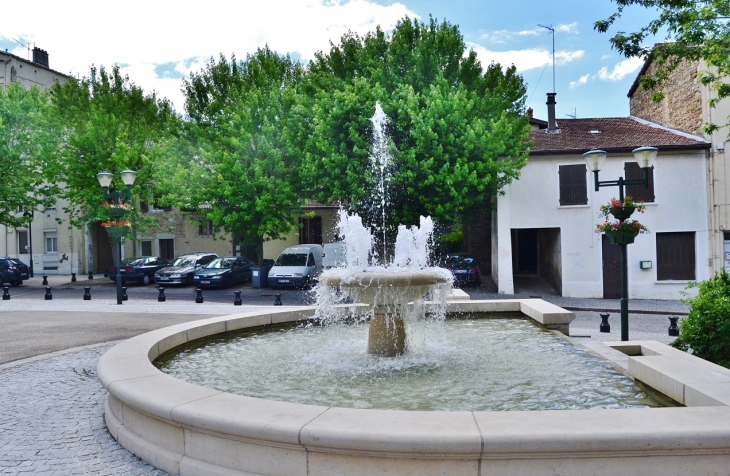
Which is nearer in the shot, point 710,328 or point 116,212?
point 710,328

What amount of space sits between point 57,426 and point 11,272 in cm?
2527

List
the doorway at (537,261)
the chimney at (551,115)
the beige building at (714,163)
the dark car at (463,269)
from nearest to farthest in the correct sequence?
1. the beige building at (714,163)
2. the doorway at (537,261)
3. the dark car at (463,269)
4. the chimney at (551,115)

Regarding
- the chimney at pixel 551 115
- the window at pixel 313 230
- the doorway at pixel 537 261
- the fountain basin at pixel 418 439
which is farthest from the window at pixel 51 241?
the fountain basin at pixel 418 439

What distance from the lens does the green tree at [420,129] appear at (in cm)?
1997

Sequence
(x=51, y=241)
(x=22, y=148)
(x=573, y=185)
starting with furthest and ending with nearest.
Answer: (x=51, y=241)
(x=22, y=148)
(x=573, y=185)

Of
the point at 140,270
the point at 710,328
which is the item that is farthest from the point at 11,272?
the point at 710,328

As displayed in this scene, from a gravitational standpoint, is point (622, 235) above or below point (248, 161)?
below

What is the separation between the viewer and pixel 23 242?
36875 mm

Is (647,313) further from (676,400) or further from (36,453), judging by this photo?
(36,453)

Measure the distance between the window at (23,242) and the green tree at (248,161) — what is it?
667 inches

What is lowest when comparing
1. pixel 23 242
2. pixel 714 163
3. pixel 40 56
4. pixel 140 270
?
pixel 140 270

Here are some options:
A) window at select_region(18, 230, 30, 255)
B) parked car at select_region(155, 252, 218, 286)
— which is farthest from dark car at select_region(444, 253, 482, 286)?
window at select_region(18, 230, 30, 255)

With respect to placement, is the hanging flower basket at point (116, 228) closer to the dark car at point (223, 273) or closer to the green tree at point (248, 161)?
the green tree at point (248, 161)

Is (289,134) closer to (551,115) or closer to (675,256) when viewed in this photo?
(551,115)
